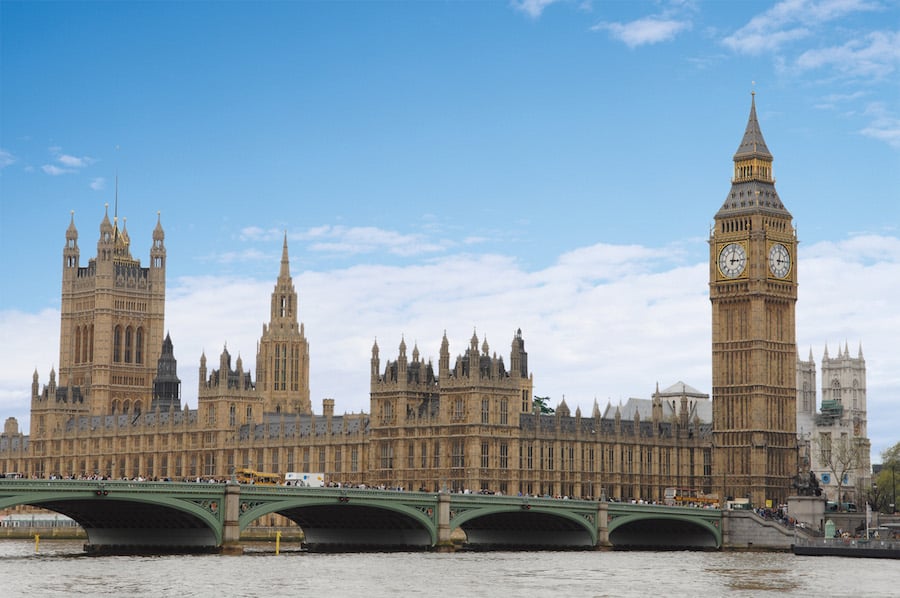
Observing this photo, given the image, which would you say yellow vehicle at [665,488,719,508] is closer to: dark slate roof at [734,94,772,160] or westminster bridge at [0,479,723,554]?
westminster bridge at [0,479,723,554]

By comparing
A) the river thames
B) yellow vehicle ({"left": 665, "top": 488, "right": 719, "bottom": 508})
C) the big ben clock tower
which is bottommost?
the river thames

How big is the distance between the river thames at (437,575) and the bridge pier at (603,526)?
870cm

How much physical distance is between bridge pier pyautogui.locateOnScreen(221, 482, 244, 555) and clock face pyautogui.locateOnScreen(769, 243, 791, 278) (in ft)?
245

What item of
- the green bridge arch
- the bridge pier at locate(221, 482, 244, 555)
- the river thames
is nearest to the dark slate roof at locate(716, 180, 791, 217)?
the green bridge arch

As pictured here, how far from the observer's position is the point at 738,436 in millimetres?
172375

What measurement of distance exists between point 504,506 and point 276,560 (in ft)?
67.9

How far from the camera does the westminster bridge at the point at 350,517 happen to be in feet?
362

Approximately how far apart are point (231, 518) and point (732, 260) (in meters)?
74.5

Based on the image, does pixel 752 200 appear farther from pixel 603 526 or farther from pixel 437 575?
pixel 437 575

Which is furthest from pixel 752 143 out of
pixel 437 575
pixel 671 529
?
pixel 437 575

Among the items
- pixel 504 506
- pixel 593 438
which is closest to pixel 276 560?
pixel 504 506

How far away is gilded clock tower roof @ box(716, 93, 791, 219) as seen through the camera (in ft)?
571

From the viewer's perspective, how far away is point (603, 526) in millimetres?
136625

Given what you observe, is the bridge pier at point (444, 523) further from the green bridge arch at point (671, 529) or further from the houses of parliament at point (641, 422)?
the houses of parliament at point (641, 422)
